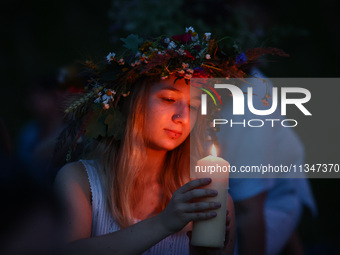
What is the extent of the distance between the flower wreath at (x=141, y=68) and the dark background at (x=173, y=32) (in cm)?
187

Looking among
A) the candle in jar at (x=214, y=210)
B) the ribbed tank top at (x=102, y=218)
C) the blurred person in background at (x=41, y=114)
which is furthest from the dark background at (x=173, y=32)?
the candle in jar at (x=214, y=210)

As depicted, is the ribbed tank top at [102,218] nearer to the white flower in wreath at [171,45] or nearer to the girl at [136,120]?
the girl at [136,120]

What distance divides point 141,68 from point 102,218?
28.6 inches

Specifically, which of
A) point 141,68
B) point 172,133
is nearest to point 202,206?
point 172,133

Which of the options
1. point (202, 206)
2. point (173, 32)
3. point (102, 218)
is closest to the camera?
point (202, 206)

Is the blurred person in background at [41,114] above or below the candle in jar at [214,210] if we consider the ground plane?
above

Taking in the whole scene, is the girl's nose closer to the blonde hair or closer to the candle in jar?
the blonde hair

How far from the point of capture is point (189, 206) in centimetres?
170

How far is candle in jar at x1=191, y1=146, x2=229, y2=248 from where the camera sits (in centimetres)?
170

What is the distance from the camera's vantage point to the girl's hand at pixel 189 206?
5.52ft

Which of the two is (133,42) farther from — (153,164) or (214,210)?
(214,210)

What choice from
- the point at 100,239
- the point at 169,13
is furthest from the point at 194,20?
the point at 100,239

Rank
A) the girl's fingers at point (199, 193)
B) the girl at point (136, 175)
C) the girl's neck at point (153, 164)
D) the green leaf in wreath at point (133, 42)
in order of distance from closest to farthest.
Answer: the girl's fingers at point (199, 193)
the girl at point (136, 175)
the green leaf in wreath at point (133, 42)
the girl's neck at point (153, 164)

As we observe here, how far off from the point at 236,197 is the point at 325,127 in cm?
208
